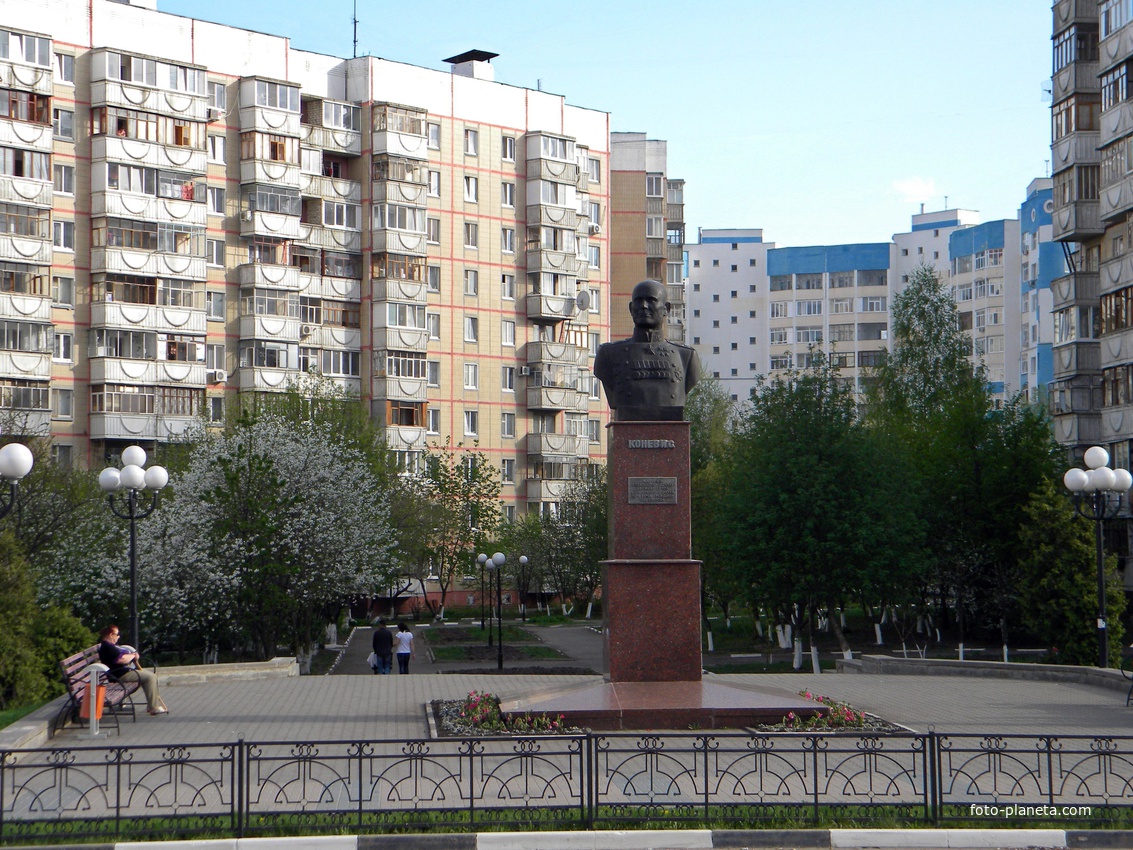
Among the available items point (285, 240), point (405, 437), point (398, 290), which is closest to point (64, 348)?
point (285, 240)

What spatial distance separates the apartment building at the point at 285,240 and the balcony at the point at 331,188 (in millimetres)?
121

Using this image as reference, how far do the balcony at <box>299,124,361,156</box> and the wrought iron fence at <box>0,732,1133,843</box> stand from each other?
49206mm

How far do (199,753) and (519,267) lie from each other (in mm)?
53735

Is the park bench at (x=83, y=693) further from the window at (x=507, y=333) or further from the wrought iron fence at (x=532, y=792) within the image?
the window at (x=507, y=333)

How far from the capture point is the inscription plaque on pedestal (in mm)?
16734

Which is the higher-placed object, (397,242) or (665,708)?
(397,242)

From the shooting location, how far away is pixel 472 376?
64.8 m

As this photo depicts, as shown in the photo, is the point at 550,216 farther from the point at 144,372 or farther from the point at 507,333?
the point at 144,372

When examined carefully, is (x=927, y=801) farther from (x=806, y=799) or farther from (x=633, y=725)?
(x=633, y=725)

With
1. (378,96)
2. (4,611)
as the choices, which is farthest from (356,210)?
(4,611)

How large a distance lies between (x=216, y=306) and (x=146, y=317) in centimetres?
458

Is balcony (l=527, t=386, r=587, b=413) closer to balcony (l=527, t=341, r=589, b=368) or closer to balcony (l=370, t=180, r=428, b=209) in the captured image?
balcony (l=527, t=341, r=589, b=368)

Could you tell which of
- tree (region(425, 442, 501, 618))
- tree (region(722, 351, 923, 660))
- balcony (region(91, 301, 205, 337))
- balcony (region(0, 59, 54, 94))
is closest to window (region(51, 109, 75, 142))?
balcony (region(0, 59, 54, 94))

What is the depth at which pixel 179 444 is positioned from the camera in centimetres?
4509
